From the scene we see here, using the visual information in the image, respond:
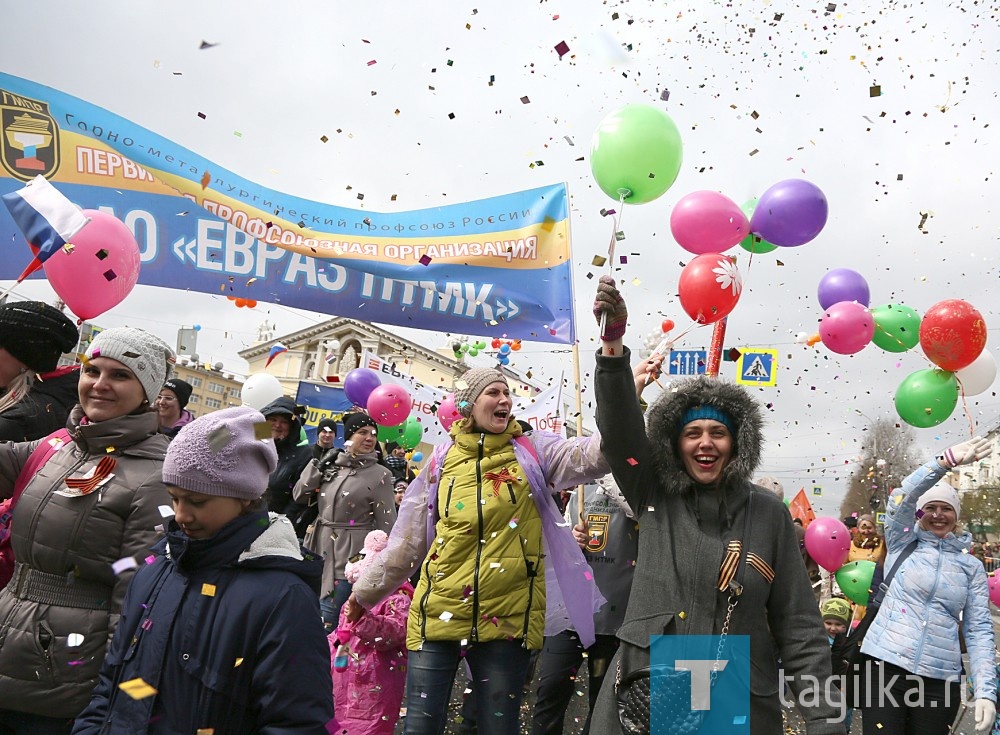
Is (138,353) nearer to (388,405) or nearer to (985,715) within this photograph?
(985,715)

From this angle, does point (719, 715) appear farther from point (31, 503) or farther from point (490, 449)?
point (31, 503)

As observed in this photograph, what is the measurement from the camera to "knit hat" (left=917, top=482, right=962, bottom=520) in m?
4.40

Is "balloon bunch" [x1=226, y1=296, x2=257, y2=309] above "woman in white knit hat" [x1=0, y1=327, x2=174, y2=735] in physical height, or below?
above

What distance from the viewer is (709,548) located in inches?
101

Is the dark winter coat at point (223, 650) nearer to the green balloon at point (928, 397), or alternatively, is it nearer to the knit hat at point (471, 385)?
the knit hat at point (471, 385)

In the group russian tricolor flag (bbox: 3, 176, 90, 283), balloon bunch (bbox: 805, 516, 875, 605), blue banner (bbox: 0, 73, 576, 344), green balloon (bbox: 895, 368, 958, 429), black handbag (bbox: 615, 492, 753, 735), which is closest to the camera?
black handbag (bbox: 615, 492, 753, 735)

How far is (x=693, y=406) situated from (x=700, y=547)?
20.7 inches

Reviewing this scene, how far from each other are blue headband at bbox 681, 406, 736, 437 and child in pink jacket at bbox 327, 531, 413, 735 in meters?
2.16

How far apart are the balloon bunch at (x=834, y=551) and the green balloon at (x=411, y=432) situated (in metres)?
5.73

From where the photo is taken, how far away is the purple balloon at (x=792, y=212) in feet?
16.3

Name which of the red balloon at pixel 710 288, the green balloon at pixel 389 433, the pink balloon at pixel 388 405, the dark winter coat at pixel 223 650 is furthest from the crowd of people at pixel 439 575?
the green balloon at pixel 389 433


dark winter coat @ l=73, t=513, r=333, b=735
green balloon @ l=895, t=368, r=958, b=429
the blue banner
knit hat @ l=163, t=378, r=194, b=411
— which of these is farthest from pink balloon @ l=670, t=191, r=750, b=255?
dark winter coat @ l=73, t=513, r=333, b=735

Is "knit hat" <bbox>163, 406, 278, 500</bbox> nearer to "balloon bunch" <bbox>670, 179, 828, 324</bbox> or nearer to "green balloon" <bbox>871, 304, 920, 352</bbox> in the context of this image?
"balloon bunch" <bbox>670, 179, 828, 324</bbox>

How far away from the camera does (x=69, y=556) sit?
7.74 feet
